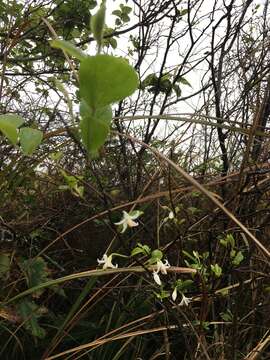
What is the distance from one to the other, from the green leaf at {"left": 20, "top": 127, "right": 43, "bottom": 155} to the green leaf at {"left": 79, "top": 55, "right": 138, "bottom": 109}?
0.57 feet

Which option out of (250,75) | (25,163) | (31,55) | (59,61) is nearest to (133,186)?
(25,163)

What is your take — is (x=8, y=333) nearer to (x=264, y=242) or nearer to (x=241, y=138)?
(x=264, y=242)

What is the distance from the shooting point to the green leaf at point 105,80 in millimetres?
439

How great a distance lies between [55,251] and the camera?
155 cm

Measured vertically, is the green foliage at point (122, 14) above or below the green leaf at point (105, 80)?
above

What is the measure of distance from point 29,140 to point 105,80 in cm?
21

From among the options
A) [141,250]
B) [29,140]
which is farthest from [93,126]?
[141,250]

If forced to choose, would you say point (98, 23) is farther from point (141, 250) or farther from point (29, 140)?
point (141, 250)

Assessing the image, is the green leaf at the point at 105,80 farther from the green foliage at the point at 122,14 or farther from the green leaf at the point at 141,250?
the green foliage at the point at 122,14

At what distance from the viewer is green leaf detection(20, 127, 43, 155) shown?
0.62 meters

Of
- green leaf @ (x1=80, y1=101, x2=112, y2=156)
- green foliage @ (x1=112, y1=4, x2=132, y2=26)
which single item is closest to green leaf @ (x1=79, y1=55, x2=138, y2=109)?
green leaf @ (x1=80, y1=101, x2=112, y2=156)

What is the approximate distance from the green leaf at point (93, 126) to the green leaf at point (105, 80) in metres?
0.02

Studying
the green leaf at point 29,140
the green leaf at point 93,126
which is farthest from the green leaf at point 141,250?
the green leaf at point 93,126

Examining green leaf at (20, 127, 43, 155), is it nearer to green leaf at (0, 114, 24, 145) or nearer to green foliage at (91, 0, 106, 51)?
green leaf at (0, 114, 24, 145)
